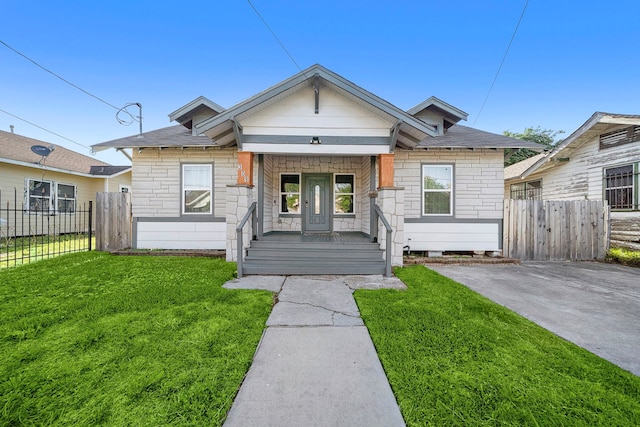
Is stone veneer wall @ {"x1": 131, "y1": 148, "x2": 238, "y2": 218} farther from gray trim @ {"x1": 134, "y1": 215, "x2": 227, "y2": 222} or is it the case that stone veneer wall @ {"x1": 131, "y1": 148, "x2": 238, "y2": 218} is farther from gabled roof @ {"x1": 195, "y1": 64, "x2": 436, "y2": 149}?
gabled roof @ {"x1": 195, "y1": 64, "x2": 436, "y2": 149}

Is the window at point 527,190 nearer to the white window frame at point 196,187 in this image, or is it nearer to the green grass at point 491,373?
the green grass at point 491,373

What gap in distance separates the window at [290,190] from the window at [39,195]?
35.5 ft

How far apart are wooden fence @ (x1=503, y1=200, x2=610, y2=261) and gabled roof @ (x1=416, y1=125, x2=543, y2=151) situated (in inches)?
67.8

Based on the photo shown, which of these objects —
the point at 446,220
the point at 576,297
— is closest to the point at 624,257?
the point at 446,220

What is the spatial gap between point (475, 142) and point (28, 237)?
16.8m

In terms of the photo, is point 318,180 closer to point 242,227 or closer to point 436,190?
point 436,190

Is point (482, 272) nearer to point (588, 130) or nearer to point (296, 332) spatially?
point (296, 332)

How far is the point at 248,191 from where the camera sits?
6.06m

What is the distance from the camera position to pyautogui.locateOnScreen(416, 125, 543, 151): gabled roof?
743 centimetres

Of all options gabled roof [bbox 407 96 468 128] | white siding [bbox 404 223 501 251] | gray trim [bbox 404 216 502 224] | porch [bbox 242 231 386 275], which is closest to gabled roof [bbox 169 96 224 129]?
porch [bbox 242 231 386 275]

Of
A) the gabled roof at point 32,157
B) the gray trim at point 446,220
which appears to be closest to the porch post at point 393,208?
the gray trim at point 446,220

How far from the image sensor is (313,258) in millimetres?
5750

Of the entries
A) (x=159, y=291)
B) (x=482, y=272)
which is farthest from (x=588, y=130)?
(x=159, y=291)

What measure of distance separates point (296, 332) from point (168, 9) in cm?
1294
